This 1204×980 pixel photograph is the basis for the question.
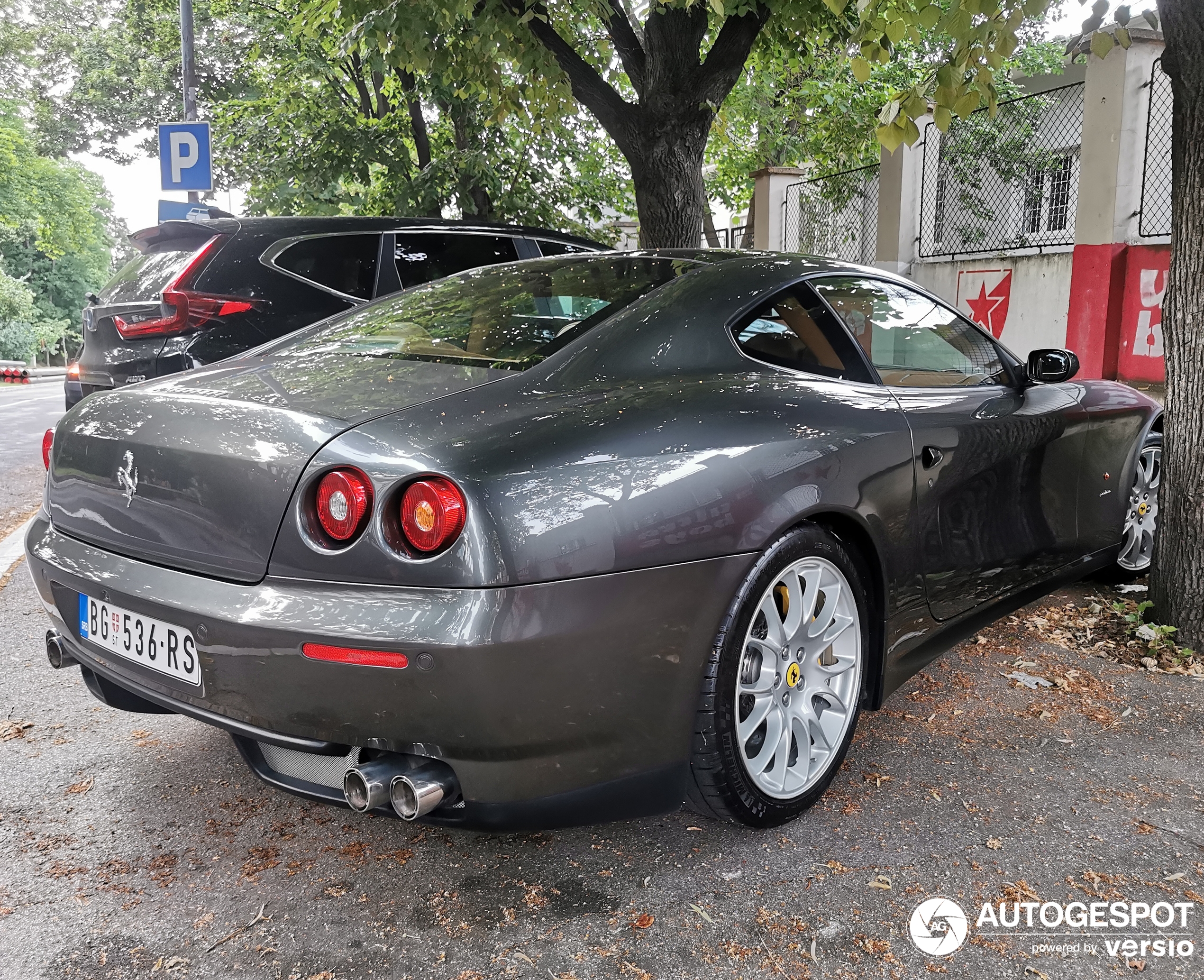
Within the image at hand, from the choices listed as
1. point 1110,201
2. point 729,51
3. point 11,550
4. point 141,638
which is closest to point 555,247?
point 729,51

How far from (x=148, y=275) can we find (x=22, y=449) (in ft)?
15.9

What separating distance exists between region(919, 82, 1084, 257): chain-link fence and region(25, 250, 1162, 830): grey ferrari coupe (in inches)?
337

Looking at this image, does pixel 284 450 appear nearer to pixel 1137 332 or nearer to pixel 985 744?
pixel 985 744

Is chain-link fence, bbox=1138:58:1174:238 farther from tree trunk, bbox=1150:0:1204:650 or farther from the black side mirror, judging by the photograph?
the black side mirror

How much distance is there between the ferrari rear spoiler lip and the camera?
208cm

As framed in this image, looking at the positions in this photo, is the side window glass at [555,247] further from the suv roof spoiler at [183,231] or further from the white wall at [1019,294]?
the white wall at [1019,294]

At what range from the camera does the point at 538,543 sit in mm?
1967

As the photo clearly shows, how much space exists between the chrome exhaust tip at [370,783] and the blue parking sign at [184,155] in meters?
10.2

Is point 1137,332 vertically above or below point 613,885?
above

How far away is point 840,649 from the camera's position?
274 centimetres

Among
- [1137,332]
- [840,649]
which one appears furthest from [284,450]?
[1137,332]

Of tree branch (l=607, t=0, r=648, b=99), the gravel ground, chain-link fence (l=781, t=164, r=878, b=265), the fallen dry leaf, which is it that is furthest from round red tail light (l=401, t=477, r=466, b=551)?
chain-link fence (l=781, t=164, r=878, b=265)

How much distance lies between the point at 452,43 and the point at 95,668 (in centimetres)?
739

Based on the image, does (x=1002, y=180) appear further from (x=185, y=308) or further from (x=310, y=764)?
(x=310, y=764)
